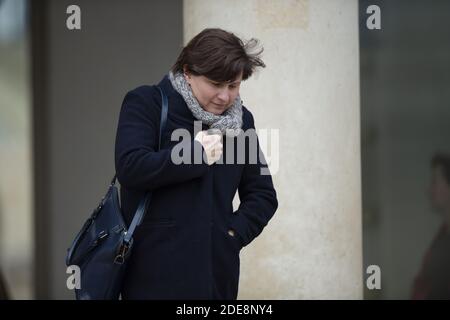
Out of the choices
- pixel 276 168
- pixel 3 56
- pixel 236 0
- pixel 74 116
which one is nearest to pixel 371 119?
pixel 276 168

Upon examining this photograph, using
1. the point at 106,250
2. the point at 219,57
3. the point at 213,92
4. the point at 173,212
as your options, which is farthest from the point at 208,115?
the point at 106,250

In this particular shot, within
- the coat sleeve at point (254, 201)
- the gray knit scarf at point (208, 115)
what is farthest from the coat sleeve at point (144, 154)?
the coat sleeve at point (254, 201)

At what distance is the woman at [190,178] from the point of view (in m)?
2.53

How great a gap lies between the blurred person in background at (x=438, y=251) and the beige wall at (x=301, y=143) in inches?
19.1

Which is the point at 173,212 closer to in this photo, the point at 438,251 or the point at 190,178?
the point at 190,178

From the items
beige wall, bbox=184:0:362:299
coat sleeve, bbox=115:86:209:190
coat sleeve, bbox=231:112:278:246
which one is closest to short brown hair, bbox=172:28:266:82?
coat sleeve, bbox=115:86:209:190

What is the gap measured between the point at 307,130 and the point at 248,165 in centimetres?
211

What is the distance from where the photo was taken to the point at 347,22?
4.96m

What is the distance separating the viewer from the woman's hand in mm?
2525

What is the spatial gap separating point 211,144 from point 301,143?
7.83 feet

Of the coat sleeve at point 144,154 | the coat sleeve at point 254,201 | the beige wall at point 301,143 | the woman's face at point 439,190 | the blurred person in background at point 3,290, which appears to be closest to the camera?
the coat sleeve at point 144,154

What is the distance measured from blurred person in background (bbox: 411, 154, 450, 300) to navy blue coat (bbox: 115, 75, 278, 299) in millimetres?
2660

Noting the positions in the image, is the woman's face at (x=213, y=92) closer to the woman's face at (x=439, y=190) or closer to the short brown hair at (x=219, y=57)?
the short brown hair at (x=219, y=57)
